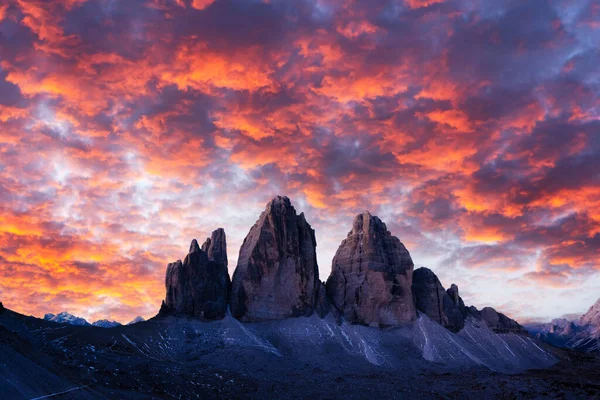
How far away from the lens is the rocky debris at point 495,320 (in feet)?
595

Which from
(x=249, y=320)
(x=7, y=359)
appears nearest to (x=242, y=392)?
(x=7, y=359)

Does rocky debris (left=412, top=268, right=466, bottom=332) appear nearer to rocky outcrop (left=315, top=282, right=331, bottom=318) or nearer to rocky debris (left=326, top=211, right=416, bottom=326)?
rocky debris (left=326, top=211, right=416, bottom=326)

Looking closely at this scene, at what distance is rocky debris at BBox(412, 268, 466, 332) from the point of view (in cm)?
16575

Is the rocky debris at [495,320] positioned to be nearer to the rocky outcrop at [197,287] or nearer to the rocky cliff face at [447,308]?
the rocky cliff face at [447,308]

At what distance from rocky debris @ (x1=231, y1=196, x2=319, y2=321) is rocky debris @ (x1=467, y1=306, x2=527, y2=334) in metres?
71.9

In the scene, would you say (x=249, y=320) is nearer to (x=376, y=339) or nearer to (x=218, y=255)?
(x=218, y=255)

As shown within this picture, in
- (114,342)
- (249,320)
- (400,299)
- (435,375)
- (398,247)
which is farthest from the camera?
(398,247)

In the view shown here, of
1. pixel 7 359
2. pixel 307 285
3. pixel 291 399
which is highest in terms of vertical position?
pixel 307 285

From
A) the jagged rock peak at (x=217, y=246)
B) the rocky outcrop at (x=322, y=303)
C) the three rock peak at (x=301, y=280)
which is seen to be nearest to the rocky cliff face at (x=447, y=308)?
the three rock peak at (x=301, y=280)

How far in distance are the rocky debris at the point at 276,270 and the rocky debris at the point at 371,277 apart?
12880 millimetres

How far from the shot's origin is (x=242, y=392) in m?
77.8

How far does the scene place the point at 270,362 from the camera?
111 metres

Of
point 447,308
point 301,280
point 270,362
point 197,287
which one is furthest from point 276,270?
point 447,308

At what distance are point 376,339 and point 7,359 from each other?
358 ft
